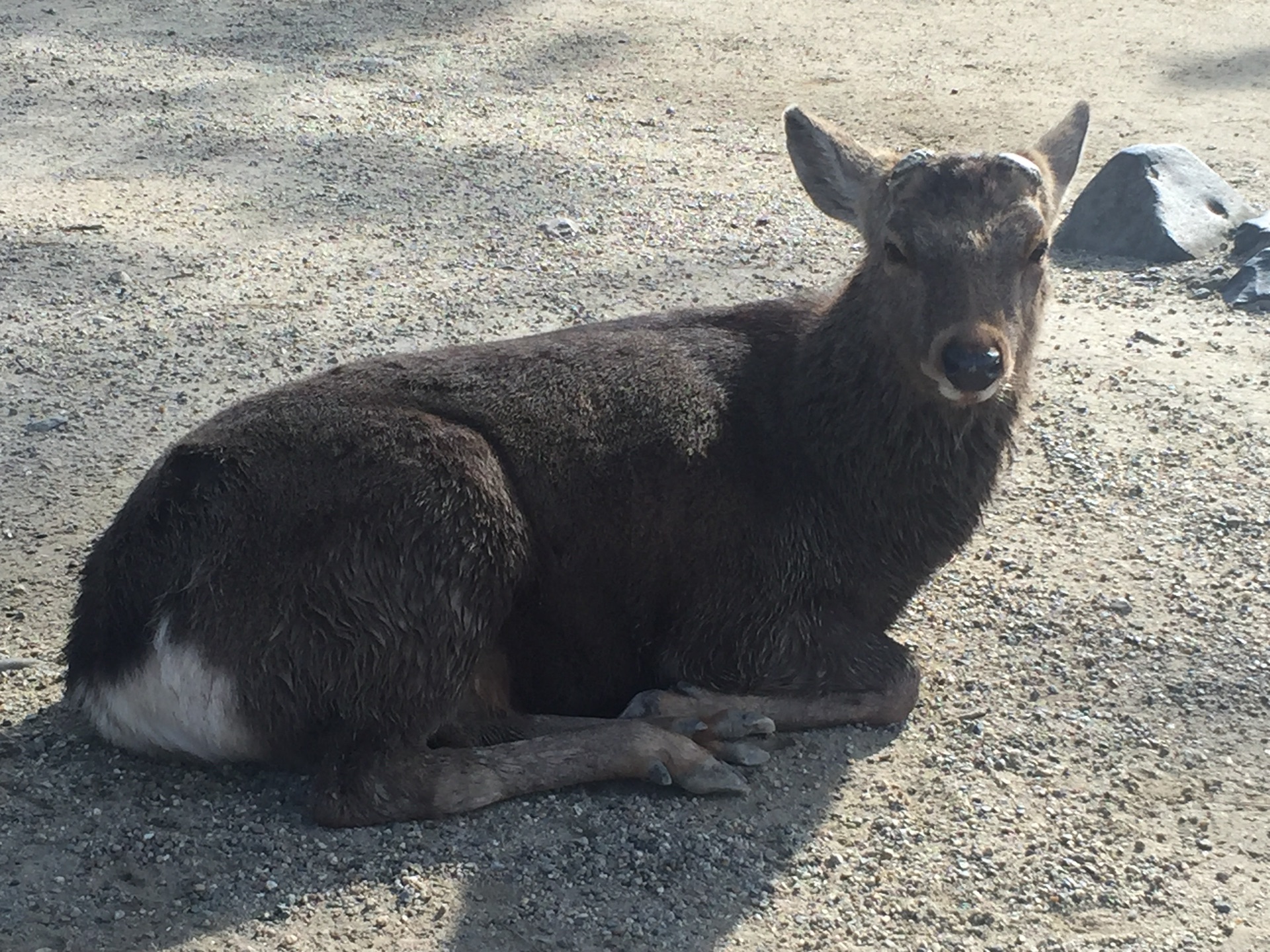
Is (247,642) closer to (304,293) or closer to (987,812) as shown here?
(987,812)

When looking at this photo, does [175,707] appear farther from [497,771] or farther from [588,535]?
[588,535]

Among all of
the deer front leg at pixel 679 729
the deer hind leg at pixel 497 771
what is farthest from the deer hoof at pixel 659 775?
the deer front leg at pixel 679 729

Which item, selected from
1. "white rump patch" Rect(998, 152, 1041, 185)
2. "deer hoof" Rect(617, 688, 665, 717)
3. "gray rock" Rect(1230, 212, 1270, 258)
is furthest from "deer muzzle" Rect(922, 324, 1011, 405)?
"gray rock" Rect(1230, 212, 1270, 258)

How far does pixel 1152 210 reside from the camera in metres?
9.55

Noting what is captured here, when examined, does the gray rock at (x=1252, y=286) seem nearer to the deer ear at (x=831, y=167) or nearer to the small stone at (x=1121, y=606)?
the small stone at (x=1121, y=606)

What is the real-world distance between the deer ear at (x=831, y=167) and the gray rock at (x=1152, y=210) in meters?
4.26

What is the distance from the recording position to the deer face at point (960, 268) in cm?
499

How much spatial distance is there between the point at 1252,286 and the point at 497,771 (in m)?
6.16

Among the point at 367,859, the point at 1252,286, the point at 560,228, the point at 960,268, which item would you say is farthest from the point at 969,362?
the point at 560,228

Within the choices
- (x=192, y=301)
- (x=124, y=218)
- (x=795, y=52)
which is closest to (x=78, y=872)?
(x=192, y=301)

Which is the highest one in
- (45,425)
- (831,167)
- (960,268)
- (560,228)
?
(831,167)

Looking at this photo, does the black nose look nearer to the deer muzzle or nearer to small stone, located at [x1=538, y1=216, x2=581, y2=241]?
the deer muzzle

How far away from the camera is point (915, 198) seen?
530 centimetres

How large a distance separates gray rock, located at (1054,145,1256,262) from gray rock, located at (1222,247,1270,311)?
52 centimetres
